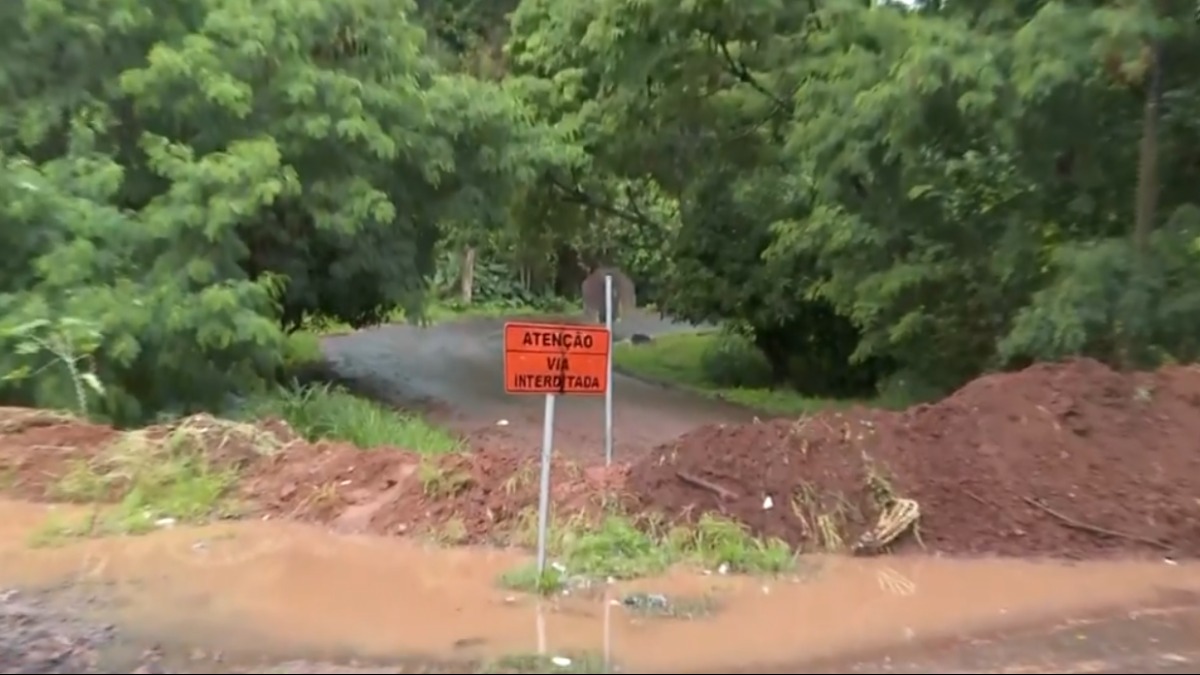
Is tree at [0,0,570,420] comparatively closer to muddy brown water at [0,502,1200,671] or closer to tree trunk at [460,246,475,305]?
muddy brown water at [0,502,1200,671]

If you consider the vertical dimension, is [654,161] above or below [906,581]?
above

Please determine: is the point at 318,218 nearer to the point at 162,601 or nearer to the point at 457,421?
the point at 457,421

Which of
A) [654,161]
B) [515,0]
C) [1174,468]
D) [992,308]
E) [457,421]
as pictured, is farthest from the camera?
[515,0]

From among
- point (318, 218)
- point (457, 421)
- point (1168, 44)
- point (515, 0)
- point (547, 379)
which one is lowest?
point (457, 421)

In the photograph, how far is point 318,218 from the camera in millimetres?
16109

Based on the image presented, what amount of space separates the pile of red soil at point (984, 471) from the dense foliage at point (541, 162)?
103 inches

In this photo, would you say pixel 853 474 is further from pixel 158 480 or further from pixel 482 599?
pixel 158 480

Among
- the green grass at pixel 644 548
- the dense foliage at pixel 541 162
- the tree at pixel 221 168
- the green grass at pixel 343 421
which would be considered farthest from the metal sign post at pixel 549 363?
the tree at pixel 221 168

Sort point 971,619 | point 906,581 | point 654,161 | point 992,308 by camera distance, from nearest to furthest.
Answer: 1. point 971,619
2. point 906,581
3. point 992,308
4. point 654,161

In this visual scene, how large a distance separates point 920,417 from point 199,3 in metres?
9.49

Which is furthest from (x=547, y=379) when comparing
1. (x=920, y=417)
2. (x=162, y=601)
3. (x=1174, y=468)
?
(x=1174, y=468)

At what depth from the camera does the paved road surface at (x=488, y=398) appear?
1809 centimetres

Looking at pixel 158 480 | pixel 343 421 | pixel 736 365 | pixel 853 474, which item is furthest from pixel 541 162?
pixel 736 365

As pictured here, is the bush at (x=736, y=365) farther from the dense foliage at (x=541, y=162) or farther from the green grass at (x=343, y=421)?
the green grass at (x=343, y=421)
